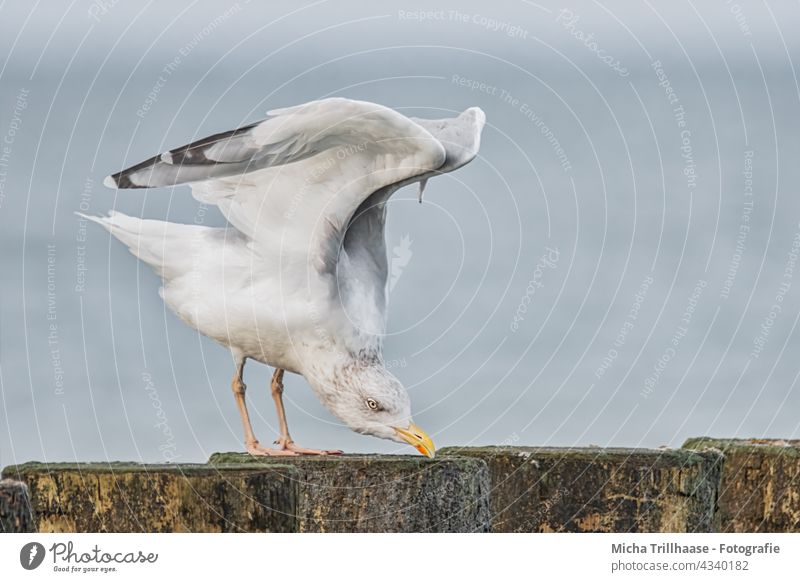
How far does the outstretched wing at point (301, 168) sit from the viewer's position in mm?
9891

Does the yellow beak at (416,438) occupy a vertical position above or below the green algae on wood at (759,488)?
above

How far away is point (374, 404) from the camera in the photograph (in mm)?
10523

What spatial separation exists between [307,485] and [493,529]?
5.00ft

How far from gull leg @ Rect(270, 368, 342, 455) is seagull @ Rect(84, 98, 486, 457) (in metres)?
0.02

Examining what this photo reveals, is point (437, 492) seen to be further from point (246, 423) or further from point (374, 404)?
point (246, 423)

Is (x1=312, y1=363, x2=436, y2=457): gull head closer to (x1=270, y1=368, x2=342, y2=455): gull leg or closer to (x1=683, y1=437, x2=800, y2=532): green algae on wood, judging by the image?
(x1=270, y1=368, x2=342, y2=455): gull leg

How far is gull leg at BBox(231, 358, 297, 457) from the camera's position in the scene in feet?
34.8

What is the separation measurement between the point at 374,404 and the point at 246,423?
1017 mm

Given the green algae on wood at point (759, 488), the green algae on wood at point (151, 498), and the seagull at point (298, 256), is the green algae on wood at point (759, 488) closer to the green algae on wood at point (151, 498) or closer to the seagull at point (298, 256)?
the seagull at point (298, 256)

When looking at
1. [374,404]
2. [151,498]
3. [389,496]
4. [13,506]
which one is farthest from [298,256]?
[13,506]

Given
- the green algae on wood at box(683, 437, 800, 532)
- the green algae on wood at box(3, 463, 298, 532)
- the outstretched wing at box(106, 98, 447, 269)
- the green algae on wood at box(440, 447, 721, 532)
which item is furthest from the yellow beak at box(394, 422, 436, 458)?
the green algae on wood at box(3, 463, 298, 532)

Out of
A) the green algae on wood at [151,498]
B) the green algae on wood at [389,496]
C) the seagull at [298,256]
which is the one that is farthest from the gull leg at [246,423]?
the green algae on wood at [151,498]
